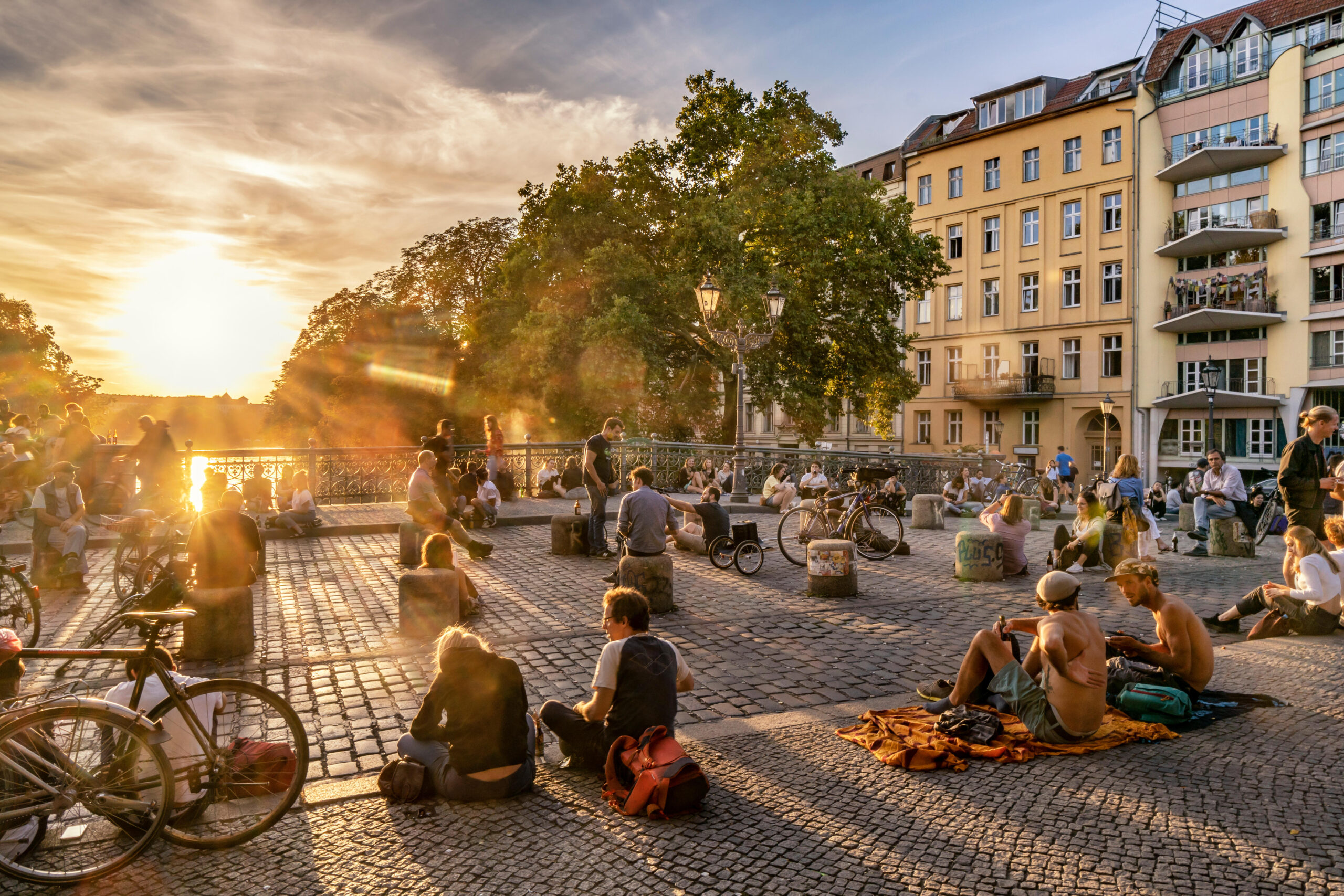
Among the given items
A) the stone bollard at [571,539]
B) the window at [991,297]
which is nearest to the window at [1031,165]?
the window at [991,297]

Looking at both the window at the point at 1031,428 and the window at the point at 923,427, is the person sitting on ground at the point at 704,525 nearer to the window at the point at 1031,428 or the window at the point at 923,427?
the window at the point at 1031,428

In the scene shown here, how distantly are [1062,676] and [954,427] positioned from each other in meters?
47.2

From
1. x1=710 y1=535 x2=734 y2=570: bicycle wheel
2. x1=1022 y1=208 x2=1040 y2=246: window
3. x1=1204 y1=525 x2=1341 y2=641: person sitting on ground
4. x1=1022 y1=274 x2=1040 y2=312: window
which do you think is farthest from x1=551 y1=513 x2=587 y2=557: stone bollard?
x1=1022 y1=208 x2=1040 y2=246: window

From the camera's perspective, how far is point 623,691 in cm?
518

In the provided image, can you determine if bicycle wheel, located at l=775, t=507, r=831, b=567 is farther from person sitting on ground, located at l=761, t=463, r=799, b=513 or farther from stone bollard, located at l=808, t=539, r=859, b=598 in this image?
person sitting on ground, located at l=761, t=463, r=799, b=513

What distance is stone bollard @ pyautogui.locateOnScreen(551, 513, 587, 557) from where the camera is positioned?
14.4 metres

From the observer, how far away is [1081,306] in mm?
45031

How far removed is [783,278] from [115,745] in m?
26.8

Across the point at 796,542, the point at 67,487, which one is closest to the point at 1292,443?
the point at 796,542

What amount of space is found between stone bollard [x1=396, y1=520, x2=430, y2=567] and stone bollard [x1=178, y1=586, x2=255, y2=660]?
5235 millimetres

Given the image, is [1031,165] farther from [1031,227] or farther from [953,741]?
[953,741]

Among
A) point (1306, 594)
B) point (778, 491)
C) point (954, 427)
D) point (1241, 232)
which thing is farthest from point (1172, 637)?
point (954, 427)

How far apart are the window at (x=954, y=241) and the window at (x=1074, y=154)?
643 cm

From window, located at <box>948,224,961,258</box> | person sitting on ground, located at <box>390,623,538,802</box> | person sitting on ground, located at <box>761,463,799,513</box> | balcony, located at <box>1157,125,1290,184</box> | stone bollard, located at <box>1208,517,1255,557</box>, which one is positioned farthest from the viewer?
window, located at <box>948,224,961,258</box>
